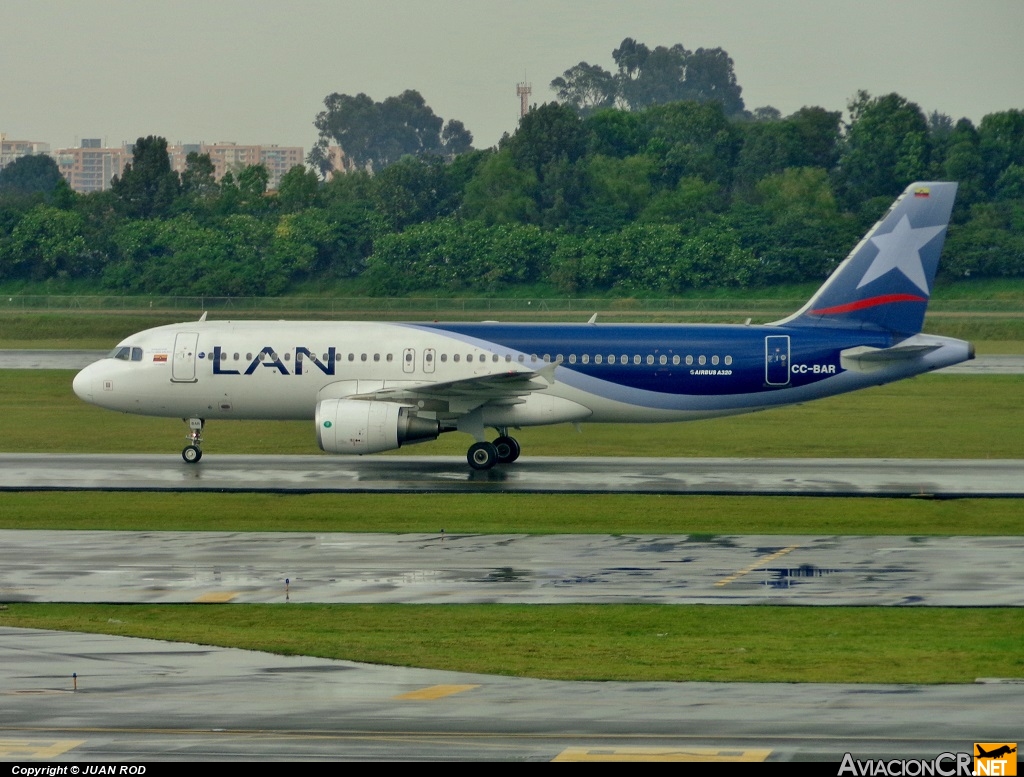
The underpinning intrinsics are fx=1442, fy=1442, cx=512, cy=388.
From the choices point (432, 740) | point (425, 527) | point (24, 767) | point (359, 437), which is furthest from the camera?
point (359, 437)

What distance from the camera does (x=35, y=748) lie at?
1503cm

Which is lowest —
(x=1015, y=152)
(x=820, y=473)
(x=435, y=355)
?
(x=820, y=473)

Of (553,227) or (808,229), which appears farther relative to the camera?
(553,227)

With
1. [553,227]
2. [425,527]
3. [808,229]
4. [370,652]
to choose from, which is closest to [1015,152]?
[808,229]

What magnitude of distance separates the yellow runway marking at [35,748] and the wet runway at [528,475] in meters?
20.9

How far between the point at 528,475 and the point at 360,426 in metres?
4.86

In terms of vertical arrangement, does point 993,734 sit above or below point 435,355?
below

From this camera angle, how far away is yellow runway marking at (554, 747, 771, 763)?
1484 cm

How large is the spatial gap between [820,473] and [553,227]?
86.0 m

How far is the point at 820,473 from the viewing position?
133 ft

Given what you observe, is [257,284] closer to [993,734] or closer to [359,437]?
[359,437]

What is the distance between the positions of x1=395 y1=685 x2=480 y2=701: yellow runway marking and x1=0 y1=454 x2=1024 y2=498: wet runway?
60.9 feet

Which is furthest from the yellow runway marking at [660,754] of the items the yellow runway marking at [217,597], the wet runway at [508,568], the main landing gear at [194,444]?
the main landing gear at [194,444]

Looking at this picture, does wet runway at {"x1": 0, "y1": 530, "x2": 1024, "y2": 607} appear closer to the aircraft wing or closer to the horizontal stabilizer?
the aircraft wing
